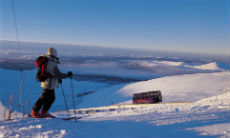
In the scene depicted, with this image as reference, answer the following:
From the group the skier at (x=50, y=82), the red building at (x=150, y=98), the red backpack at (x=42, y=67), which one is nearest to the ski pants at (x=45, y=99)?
the skier at (x=50, y=82)

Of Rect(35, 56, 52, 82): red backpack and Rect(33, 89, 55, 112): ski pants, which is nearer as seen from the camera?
Rect(35, 56, 52, 82): red backpack

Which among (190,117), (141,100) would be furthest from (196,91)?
(190,117)

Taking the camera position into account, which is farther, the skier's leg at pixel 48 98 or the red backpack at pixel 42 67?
the skier's leg at pixel 48 98

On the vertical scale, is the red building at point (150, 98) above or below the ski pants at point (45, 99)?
below

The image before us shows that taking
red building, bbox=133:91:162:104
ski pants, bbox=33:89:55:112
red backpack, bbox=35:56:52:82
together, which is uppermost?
red backpack, bbox=35:56:52:82

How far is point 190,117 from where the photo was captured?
3.86 m

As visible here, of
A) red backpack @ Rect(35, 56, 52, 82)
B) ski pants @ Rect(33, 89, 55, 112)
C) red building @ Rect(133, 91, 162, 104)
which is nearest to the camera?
red backpack @ Rect(35, 56, 52, 82)

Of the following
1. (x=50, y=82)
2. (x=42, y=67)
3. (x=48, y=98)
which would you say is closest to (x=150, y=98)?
(x=48, y=98)

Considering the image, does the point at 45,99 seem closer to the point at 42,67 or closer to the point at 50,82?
the point at 50,82

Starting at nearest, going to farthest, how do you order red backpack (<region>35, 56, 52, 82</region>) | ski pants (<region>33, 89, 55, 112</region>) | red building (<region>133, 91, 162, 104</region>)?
red backpack (<region>35, 56, 52, 82</region>) → ski pants (<region>33, 89, 55, 112</region>) → red building (<region>133, 91, 162, 104</region>)

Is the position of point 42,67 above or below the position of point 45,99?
above

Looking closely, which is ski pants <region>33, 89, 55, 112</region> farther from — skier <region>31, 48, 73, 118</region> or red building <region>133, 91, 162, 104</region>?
red building <region>133, 91, 162, 104</region>

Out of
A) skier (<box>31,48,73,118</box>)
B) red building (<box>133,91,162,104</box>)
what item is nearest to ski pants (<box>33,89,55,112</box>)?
skier (<box>31,48,73,118</box>)

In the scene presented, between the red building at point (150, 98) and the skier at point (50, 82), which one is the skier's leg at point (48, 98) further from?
the red building at point (150, 98)
